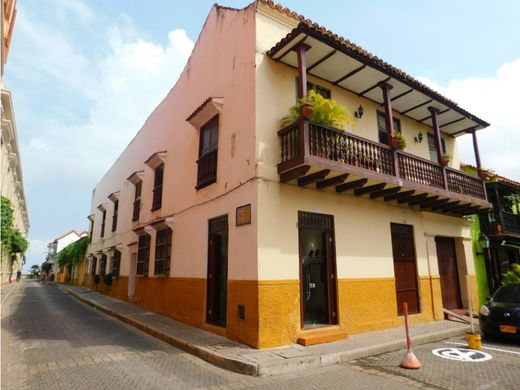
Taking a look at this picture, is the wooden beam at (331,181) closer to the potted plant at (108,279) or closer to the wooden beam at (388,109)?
the wooden beam at (388,109)

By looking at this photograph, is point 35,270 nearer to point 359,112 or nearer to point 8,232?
point 8,232

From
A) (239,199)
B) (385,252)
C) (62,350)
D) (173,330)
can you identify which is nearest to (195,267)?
(173,330)

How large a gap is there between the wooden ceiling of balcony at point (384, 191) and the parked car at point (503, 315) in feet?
9.78

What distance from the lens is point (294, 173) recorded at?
707 cm

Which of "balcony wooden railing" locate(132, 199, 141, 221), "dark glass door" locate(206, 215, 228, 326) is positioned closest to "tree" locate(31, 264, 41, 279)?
"balcony wooden railing" locate(132, 199, 141, 221)

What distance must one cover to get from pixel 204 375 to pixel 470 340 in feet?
18.8

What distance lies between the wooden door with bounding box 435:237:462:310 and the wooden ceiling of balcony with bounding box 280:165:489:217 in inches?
45.6

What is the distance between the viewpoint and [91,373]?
5.32m

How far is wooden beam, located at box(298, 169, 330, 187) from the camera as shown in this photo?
23.5 ft

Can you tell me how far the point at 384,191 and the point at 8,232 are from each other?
20744 millimetres

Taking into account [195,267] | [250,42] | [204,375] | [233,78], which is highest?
[250,42]

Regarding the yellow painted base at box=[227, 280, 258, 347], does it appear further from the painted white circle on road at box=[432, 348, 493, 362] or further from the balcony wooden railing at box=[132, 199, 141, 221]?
the balcony wooden railing at box=[132, 199, 141, 221]

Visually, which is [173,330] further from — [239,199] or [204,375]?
[239,199]

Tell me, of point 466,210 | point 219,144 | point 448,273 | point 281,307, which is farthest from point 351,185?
point 448,273
